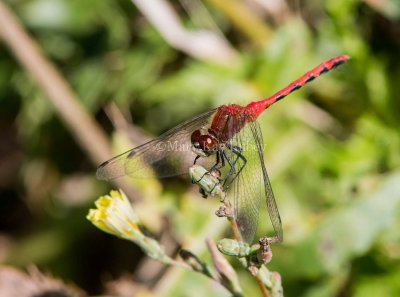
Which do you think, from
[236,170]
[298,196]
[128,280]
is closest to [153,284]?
[128,280]

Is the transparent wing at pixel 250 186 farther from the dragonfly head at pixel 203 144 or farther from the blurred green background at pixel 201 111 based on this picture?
the blurred green background at pixel 201 111

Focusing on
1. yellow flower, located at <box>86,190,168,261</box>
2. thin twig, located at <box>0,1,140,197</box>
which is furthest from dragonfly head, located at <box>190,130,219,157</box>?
thin twig, located at <box>0,1,140,197</box>

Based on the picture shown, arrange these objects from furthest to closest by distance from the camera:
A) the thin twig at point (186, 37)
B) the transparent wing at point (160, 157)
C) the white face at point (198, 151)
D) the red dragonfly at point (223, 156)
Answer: the thin twig at point (186, 37)
the transparent wing at point (160, 157)
the white face at point (198, 151)
the red dragonfly at point (223, 156)

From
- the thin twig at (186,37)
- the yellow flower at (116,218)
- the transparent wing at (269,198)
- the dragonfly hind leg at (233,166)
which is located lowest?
the transparent wing at (269,198)

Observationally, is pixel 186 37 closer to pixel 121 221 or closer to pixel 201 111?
pixel 201 111

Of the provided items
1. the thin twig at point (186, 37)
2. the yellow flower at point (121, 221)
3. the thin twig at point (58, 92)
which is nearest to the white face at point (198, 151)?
the yellow flower at point (121, 221)

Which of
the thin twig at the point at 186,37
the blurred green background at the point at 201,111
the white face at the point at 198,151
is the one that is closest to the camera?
the white face at the point at 198,151
